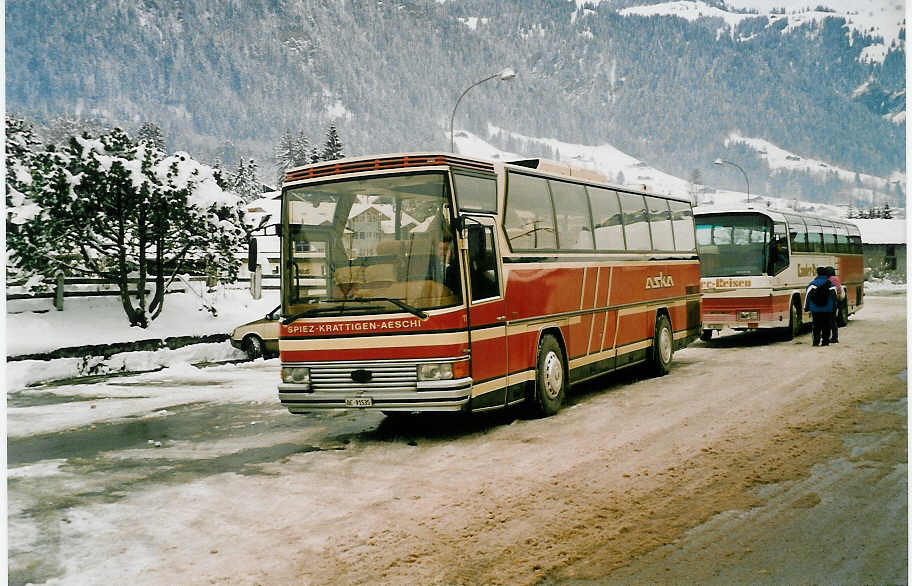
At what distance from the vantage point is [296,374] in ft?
30.3

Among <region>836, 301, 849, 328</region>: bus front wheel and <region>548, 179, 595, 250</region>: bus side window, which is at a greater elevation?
Result: <region>548, 179, 595, 250</region>: bus side window

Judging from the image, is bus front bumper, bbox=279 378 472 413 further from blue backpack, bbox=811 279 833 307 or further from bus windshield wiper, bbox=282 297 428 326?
blue backpack, bbox=811 279 833 307

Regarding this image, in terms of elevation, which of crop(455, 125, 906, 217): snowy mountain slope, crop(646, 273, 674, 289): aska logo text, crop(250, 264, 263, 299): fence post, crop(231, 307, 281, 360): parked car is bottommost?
crop(231, 307, 281, 360): parked car

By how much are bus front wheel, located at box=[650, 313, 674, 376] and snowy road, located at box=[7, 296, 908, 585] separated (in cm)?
182

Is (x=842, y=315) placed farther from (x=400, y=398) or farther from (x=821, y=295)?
(x=400, y=398)

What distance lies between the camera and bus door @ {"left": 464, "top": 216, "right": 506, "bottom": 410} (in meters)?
9.06

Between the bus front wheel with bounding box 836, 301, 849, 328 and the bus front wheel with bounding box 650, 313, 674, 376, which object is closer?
the bus front wheel with bounding box 650, 313, 674, 376

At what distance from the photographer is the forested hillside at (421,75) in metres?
17.9

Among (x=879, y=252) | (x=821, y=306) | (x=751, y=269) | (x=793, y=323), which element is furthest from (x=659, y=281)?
(x=879, y=252)

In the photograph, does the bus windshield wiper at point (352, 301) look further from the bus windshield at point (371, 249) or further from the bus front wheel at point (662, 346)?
the bus front wheel at point (662, 346)

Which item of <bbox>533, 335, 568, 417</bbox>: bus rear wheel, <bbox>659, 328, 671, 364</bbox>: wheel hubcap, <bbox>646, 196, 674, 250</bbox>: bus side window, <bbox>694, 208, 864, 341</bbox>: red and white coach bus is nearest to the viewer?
<bbox>533, 335, 568, 417</bbox>: bus rear wheel

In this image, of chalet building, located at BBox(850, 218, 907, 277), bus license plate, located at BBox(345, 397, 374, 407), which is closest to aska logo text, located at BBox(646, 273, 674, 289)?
bus license plate, located at BBox(345, 397, 374, 407)

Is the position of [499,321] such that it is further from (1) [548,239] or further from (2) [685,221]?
(2) [685,221]

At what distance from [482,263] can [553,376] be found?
7.08ft
